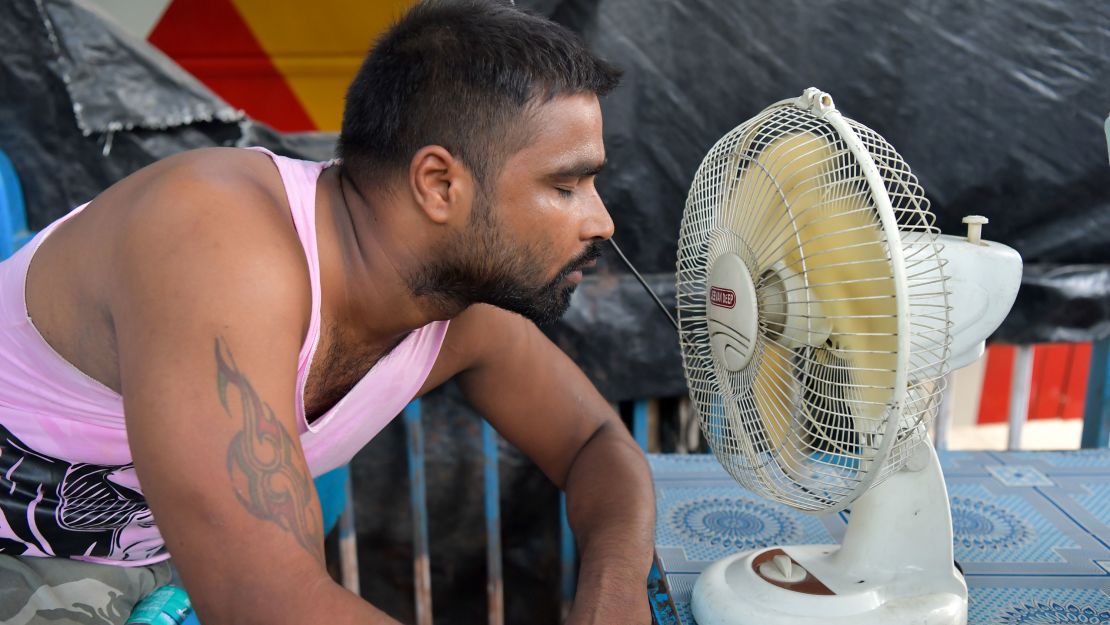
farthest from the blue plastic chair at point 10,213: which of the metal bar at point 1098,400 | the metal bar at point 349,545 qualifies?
the metal bar at point 1098,400

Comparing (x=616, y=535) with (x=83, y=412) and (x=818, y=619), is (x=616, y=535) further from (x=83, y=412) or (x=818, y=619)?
(x=83, y=412)

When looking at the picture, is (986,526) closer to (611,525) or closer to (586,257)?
(611,525)

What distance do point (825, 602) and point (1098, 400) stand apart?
1.52 meters

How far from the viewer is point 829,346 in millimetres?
856

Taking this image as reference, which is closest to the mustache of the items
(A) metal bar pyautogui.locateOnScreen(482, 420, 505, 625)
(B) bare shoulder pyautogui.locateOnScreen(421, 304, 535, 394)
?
(B) bare shoulder pyautogui.locateOnScreen(421, 304, 535, 394)

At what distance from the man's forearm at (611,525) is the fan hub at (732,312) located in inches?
12.2

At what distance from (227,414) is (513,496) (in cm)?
134

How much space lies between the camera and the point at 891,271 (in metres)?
0.73

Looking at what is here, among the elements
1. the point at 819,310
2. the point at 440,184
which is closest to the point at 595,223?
the point at 440,184

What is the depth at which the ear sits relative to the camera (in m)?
1.00

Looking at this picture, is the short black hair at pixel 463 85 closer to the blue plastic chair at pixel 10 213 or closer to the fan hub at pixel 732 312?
the fan hub at pixel 732 312

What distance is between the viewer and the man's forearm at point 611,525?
1.06m

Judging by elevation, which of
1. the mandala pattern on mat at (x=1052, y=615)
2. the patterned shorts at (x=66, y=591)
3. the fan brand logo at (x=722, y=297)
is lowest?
the patterned shorts at (x=66, y=591)

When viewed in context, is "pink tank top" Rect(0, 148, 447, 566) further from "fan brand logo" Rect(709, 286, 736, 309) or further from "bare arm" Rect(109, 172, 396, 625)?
"fan brand logo" Rect(709, 286, 736, 309)
